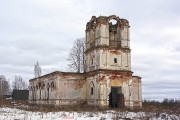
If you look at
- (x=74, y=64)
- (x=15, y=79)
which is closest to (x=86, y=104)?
(x=74, y=64)

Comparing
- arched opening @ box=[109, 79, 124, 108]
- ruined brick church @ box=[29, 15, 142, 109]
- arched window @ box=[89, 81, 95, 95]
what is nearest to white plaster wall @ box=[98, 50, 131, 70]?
ruined brick church @ box=[29, 15, 142, 109]

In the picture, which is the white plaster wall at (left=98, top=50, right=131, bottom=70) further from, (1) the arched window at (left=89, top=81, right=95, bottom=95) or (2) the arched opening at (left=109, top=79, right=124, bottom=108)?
(1) the arched window at (left=89, top=81, right=95, bottom=95)

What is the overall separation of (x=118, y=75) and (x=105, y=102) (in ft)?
10.0

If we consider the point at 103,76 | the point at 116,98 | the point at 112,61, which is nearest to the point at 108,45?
the point at 112,61

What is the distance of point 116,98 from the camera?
33562 millimetres

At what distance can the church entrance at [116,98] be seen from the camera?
3172 cm

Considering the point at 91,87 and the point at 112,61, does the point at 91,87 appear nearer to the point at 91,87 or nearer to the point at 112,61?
the point at 91,87

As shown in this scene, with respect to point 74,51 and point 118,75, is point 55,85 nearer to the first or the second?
point 118,75

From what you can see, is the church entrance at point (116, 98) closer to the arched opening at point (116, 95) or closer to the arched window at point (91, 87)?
the arched opening at point (116, 95)

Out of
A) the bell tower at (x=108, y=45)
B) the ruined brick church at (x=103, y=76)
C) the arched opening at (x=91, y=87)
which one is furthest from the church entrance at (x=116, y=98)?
the bell tower at (x=108, y=45)

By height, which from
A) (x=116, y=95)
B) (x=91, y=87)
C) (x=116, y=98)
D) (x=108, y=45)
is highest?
(x=108, y=45)

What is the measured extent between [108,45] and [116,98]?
614 cm

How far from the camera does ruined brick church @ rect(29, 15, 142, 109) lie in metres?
31.0

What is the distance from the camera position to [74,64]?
47.0 m
